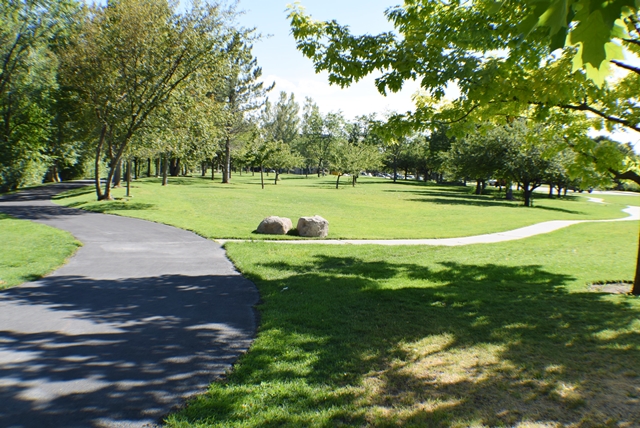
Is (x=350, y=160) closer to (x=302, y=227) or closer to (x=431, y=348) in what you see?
(x=302, y=227)

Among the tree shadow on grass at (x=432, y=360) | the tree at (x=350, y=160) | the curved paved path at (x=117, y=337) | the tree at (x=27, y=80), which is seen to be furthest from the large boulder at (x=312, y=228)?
the tree at (x=350, y=160)

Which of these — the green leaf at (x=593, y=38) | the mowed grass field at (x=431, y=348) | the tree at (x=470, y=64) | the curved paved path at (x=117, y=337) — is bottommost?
the curved paved path at (x=117, y=337)

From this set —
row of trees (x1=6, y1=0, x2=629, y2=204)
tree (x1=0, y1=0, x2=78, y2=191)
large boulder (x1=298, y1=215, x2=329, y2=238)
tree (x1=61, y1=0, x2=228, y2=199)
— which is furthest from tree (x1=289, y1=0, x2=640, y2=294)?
tree (x1=0, y1=0, x2=78, y2=191)

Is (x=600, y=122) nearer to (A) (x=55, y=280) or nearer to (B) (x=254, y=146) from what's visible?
(A) (x=55, y=280)

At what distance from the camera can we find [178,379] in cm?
407

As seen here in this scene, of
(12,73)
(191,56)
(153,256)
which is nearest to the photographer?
(153,256)

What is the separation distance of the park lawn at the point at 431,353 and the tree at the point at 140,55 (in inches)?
634

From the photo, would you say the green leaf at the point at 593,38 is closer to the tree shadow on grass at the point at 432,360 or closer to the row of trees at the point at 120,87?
the tree shadow on grass at the point at 432,360

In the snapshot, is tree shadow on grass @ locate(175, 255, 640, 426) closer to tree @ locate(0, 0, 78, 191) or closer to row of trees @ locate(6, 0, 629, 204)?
row of trees @ locate(6, 0, 629, 204)

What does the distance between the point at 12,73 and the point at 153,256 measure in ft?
89.0

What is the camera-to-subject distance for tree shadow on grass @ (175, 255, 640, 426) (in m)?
3.47

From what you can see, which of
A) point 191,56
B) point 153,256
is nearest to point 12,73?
point 191,56

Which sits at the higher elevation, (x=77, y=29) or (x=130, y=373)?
(x=77, y=29)

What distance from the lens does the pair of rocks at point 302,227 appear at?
14.3 meters
